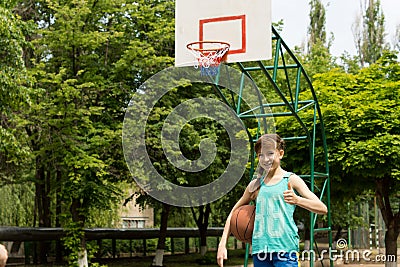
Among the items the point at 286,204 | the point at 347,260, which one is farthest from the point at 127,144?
the point at 286,204

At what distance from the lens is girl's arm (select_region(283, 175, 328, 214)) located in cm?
513

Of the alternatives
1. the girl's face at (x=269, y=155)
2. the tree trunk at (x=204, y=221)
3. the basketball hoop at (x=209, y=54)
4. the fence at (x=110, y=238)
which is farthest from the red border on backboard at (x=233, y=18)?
the tree trunk at (x=204, y=221)

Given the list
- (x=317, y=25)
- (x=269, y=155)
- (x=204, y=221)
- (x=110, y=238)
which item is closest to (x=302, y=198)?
(x=269, y=155)

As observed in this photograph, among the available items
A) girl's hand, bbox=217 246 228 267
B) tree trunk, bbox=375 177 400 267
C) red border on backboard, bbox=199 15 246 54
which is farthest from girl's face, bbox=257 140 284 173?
tree trunk, bbox=375 177 400 267

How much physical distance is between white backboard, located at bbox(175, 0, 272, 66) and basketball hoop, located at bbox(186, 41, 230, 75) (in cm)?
10

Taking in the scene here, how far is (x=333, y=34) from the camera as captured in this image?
37.3 metres

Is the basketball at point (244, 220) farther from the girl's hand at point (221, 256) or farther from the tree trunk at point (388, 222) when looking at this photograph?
the tree trunk at point (388, 222)

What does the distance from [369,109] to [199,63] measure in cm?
717

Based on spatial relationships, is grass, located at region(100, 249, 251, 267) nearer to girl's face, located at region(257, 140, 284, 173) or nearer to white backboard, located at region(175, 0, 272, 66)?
white backboard, located at region(175, 0, 272, 66)

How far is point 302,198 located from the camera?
5160mm

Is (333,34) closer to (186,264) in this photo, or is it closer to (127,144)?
(186,264)

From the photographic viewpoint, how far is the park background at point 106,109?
15436 millimetres

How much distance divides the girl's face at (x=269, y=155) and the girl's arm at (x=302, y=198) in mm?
186

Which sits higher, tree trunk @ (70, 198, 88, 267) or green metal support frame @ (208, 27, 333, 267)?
green metal support frame @ (208, 27, 333, 267)
